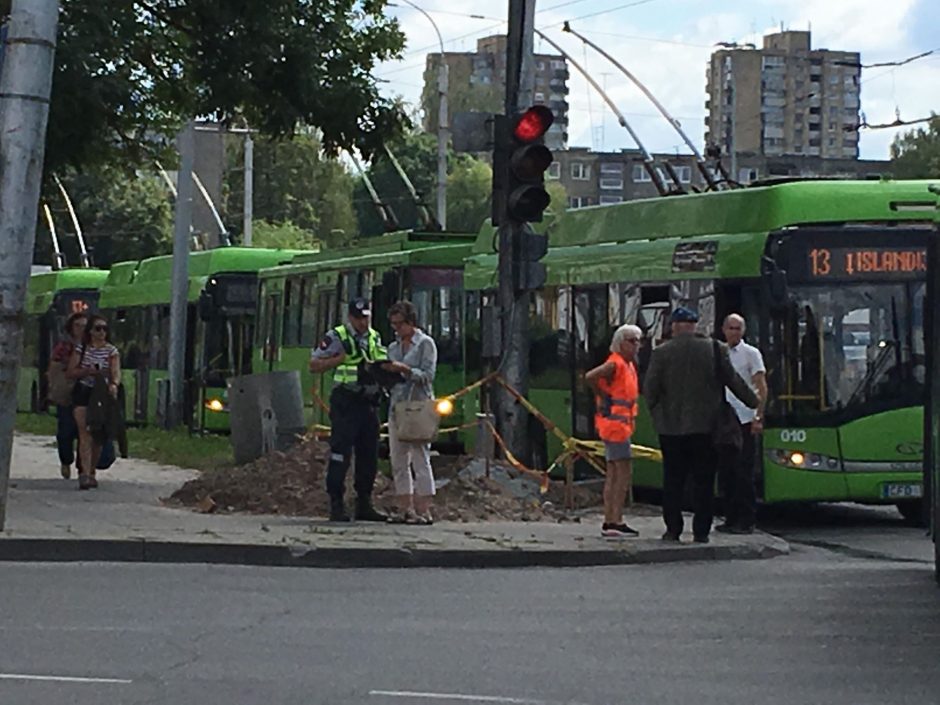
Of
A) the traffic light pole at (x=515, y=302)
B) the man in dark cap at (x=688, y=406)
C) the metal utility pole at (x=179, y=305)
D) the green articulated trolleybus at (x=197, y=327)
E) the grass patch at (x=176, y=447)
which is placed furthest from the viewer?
the metal utility pole at (x=179, y=305)

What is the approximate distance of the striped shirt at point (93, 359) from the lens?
20.9m

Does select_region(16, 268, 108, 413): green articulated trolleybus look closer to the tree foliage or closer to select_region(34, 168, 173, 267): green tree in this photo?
select_region(34, 168, 173, 267): green tree

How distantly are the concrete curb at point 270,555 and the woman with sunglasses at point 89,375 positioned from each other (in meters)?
6.02

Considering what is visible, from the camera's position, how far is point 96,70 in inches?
822

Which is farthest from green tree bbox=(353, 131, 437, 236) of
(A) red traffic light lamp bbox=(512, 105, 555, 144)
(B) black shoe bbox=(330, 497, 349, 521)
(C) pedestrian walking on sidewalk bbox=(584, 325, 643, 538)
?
(C) pedestrian walking on sidewalk bbox=(584, 325, 643, 538)

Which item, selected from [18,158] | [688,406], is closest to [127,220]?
[18,158]

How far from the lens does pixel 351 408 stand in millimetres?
17156

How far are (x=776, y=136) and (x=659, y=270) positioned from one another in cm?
16888

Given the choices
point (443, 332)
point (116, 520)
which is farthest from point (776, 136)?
point (116, 520)

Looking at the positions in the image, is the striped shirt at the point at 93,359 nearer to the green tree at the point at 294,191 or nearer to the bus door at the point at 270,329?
the bus door at the point at 270,329

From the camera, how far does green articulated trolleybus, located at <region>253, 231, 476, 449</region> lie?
2903cm

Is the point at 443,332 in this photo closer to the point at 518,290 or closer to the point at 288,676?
the point at 518,290

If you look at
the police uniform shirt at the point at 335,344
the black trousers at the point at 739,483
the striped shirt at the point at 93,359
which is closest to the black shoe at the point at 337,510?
the police uniform shirt at the point at 335,344

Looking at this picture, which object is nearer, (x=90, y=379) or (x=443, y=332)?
(x=90, y=379)
